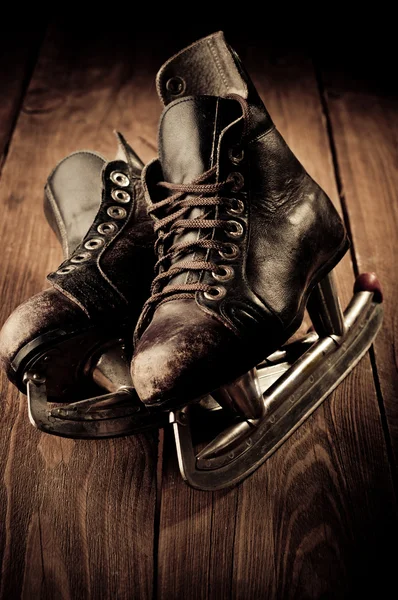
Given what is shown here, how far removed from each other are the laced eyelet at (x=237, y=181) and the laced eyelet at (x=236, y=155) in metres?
0.01

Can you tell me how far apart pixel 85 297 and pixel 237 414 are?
0.79 ft

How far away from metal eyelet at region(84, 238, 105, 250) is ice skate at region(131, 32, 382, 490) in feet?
0.29

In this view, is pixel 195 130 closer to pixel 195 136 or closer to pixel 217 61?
pixel 195 136

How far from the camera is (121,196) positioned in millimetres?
947

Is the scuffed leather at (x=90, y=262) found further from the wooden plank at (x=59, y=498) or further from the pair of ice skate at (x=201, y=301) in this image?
the wooden plank at (x=59, y=498)

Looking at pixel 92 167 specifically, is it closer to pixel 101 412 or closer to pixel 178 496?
pixel 101 412

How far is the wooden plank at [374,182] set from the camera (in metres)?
0.99

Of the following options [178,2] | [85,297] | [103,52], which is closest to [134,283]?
[85,297]

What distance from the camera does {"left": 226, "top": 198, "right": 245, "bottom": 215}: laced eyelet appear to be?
80 cm

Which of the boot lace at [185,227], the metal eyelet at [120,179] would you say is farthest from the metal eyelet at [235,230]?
the metal eyelet at [120,179]

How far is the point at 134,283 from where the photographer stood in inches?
34.0

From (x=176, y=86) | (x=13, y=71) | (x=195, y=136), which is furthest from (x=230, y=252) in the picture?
(x=13, y=71)

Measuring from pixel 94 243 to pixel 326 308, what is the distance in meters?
0.33

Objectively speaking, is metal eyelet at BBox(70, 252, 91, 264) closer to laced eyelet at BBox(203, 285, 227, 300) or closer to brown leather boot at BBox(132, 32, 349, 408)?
brown leather boot at BBox(132, 32, 349, 408)
